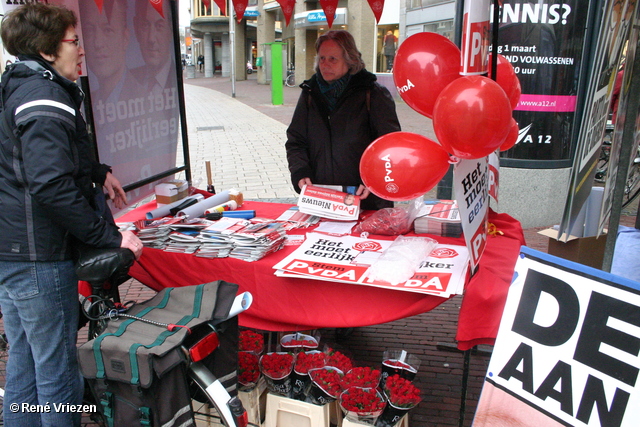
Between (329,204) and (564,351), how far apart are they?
65.7 inches

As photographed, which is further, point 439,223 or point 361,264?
point 439,223

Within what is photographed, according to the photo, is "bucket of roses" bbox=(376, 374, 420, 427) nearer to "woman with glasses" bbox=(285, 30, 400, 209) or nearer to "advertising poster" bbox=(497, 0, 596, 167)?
"woman with glasses" bbox=(285, 30, 400, 209)

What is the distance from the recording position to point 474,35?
77.2 inches

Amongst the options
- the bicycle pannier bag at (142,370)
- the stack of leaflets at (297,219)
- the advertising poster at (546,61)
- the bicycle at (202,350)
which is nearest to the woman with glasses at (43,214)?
the bicycle at (202,350)

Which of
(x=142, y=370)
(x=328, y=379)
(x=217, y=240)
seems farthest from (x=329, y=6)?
(x=142, y=370)

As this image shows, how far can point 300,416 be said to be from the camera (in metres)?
2.42

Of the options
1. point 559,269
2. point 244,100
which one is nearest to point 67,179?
point 559,269

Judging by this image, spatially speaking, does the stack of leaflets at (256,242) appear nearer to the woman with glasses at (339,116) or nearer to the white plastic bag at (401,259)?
the white plastic bag at (401,259)

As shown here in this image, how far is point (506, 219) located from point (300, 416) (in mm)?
1615

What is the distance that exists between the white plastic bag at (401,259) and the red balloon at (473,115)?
62 cm

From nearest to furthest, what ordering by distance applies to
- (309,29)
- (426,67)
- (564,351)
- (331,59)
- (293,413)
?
(564,351)
(426,67)
(293,413)
(331,59)
(309,29)

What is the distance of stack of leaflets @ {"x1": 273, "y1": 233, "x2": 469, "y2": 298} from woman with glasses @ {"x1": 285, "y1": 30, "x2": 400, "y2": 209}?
1.87 feet

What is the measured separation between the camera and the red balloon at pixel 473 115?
185cm

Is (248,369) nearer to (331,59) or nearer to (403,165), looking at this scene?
(403,165)
